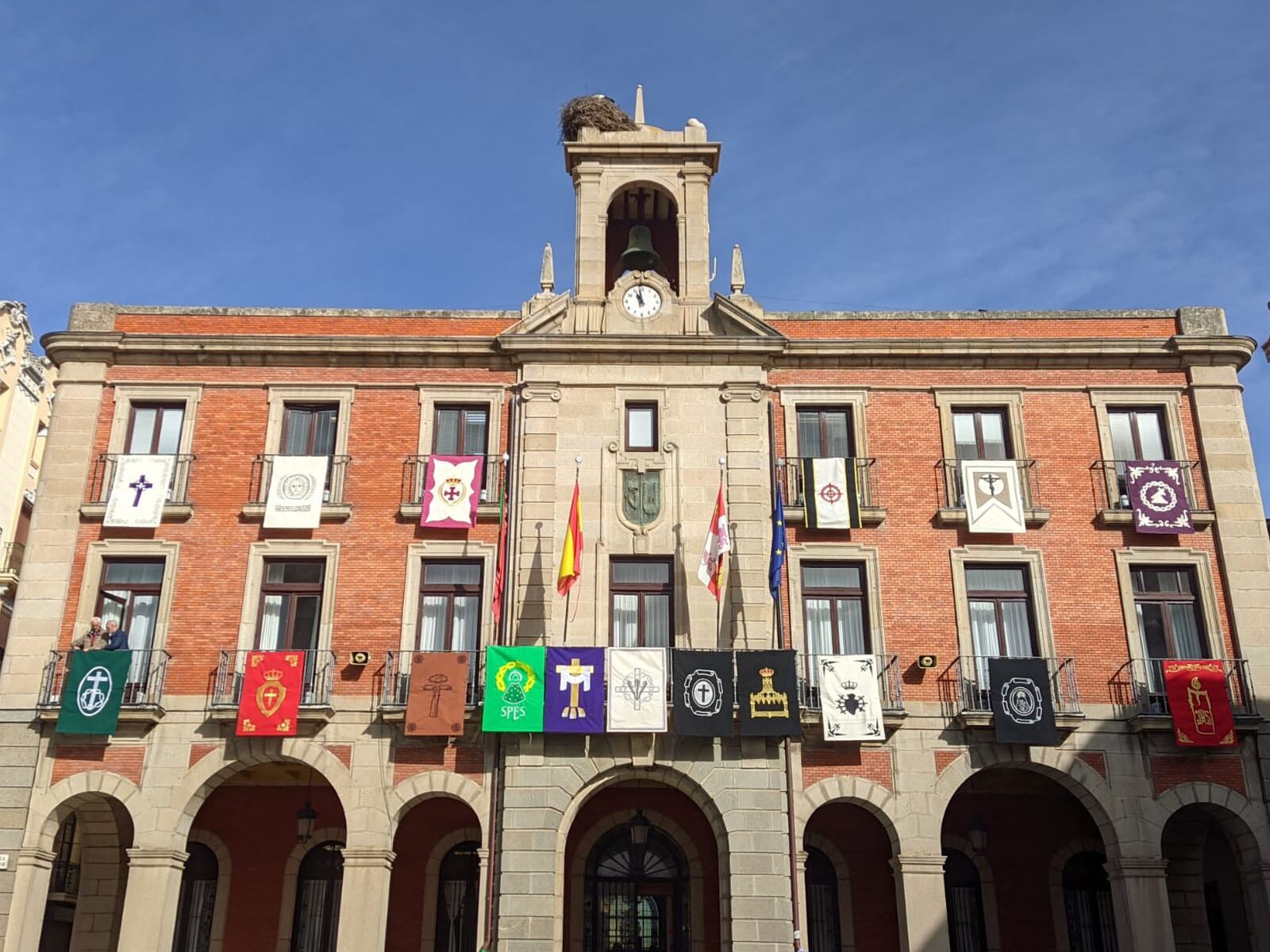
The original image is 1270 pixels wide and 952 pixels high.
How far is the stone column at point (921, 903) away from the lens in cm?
2097

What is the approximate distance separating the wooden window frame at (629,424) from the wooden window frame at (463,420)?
2.86 meters

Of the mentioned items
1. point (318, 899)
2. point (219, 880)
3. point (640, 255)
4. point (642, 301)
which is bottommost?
point (318, 899)

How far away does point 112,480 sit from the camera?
966 inches

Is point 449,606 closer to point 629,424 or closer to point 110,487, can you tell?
point 629,424

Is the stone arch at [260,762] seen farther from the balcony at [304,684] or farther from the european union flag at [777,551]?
the european union flag at [777,551]

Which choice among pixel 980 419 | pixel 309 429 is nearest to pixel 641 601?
pixel 309 429

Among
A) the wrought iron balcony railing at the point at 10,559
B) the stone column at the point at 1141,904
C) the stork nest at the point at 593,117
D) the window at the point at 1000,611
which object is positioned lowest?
the stone column at the point at 1141,904

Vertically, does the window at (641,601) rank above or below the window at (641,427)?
below

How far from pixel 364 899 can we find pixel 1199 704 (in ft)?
51.8

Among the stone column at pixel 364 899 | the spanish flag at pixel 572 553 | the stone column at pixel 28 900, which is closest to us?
the stone column at pixel 364 899

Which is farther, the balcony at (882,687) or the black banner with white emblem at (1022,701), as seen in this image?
the balcony at (882,687)

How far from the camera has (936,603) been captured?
23.5 meters

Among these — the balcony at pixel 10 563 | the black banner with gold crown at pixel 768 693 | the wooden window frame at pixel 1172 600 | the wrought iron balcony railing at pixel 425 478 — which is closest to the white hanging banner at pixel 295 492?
the wrought iron balcony railing at pixel 425 478

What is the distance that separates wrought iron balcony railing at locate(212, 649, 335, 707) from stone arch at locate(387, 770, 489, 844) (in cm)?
216
